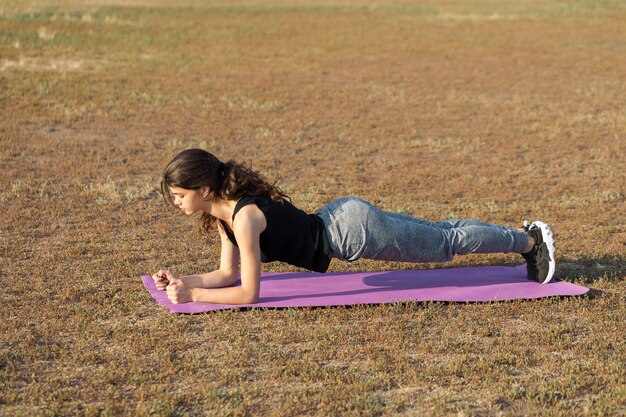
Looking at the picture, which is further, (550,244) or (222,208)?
(550,244)

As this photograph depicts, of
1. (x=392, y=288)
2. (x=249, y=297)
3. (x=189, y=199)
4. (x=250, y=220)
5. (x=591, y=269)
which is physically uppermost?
(x=189, y=199)

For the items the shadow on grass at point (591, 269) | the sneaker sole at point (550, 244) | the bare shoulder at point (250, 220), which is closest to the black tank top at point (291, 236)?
the bare shoulder at point (250, 220)

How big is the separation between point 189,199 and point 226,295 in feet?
2.30

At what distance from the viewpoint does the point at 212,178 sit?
6.36 m

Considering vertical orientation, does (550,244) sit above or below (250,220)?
below

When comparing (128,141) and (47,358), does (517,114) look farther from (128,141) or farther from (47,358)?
(47,358)

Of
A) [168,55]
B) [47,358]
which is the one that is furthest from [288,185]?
[168,55]

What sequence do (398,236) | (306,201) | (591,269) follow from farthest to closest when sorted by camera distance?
(306,201) < (591,269) < (398,236)

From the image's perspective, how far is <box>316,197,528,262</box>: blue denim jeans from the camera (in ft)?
21.5

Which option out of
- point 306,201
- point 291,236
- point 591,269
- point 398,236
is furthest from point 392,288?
point 306,201

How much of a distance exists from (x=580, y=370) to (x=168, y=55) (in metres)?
19.4

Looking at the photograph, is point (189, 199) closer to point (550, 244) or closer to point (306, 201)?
point (550, 244)

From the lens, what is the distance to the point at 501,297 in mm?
6820

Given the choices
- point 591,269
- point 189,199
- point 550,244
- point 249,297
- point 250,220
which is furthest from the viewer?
point 591,269
